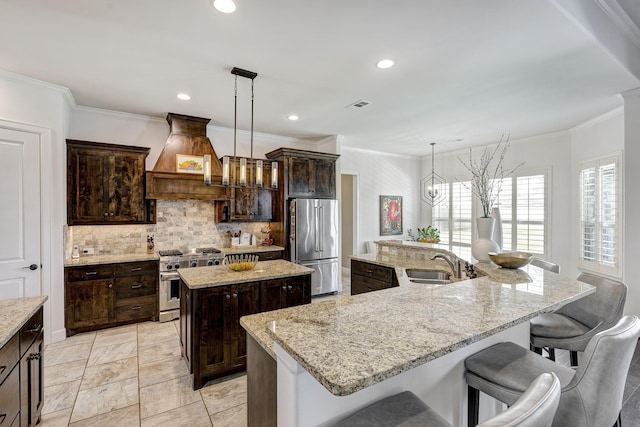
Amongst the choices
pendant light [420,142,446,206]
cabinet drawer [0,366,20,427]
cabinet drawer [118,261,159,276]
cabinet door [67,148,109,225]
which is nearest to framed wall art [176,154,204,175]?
cabinet door [67,148,109,225]

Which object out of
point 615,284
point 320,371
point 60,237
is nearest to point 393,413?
point 320,371

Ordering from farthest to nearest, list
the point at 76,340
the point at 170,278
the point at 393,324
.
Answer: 1. the point at 170,278
2. the point at 76,340
3. the point at 393,324

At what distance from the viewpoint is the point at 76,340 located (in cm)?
361

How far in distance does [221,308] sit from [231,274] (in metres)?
0.33

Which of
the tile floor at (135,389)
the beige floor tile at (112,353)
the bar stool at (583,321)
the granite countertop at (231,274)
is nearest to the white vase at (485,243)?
the bar stool at (583,321)

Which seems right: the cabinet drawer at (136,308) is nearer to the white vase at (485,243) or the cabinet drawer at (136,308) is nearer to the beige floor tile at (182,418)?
the beige floor tile at (182,418)

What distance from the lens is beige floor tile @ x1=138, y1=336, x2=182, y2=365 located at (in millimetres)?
3191

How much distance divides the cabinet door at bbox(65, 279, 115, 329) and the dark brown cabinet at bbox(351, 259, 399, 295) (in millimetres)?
3099

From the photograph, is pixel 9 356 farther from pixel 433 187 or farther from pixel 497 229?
pixel 433 187

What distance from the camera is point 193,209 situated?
499 centimetres

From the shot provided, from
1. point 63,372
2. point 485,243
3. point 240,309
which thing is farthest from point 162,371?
point 485,243

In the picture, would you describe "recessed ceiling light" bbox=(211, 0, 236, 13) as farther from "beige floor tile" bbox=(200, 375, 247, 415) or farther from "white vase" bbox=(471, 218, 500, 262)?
"beige floor tile" bbox=(200, 375, 247, 415)

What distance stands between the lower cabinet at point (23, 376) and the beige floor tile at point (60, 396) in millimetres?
221

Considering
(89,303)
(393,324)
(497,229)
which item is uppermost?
(497,229)
